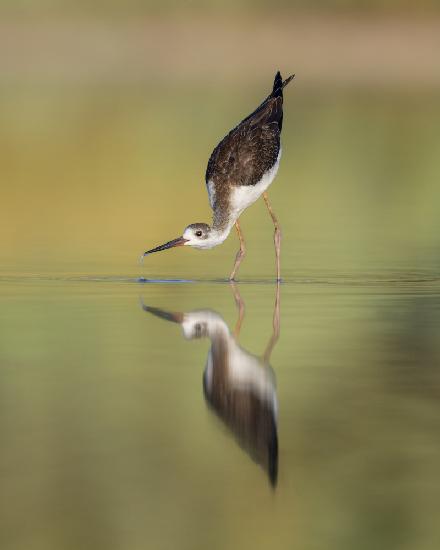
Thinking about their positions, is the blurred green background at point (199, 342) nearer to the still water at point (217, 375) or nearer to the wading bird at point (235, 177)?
the still water at point (217, 375)

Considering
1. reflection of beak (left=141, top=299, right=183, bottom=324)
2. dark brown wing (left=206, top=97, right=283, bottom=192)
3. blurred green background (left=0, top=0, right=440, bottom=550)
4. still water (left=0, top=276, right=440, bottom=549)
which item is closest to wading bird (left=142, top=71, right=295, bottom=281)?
dark brown wing (left=206, top=97, right=283, bottom=192)

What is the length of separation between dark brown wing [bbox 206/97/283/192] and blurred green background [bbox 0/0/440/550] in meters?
0.69

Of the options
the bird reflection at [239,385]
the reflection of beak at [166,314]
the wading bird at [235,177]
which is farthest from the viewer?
the wading bird at [235,177]

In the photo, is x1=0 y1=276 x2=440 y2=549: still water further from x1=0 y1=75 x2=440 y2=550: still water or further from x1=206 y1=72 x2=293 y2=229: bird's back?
x1=206 y1=72 x2=293 y2=229: bird's back

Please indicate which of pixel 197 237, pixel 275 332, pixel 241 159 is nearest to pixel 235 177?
pixel 241 159

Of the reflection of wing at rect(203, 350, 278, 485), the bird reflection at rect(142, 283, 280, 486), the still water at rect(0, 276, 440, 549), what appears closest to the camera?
the still water at rect(0, 276, 440, 549)

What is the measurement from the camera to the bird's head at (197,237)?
12750mm

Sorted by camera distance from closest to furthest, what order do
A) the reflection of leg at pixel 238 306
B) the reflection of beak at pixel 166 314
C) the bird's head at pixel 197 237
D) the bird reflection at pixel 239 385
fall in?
the bird reflection at pixel 239 385, the reflection of leg at pixel 238 306, the reflection of beak at pixel 166 314, the bird's head at pixel 197 237

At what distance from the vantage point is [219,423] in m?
7.28

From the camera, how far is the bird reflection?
6.94 m

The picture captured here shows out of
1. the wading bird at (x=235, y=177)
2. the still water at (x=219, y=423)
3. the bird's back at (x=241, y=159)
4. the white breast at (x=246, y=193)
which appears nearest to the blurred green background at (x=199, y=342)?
the still water at (x=219, y=423)

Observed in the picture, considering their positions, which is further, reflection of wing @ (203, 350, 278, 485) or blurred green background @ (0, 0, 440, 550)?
reflection of wing @ (203, 350, 278, 485)

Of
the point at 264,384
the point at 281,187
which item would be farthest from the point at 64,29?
the point at 264,384

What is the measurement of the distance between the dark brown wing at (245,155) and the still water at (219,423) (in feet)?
8.20
